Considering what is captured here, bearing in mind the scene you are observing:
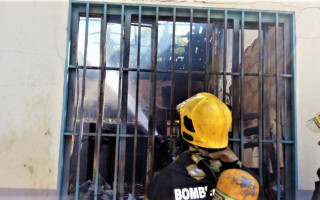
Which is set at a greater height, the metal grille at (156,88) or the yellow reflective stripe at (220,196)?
the metal grille at (156,88)

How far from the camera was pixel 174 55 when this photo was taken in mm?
2736

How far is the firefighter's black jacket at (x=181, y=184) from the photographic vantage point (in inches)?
57.2

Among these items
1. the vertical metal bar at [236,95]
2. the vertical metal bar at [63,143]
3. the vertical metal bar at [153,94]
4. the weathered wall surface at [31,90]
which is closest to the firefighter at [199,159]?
the vertical metal bar at [153,94]

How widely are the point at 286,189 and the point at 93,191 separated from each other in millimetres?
1844

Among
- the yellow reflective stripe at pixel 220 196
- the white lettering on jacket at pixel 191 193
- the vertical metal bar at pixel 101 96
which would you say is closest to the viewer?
the yellow reflective stripe at pixel 220 196

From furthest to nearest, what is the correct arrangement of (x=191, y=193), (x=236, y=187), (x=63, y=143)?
1. (x=63, y=143)
2. (x=191, y=193)
3. (x=236, y=187)

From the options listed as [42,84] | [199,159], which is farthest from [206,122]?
[42,84]

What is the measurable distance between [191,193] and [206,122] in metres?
0.38

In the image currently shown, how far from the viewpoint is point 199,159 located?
1524mm

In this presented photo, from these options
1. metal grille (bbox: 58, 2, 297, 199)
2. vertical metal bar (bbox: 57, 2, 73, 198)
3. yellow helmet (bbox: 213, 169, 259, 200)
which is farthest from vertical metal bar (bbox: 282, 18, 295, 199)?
vertical metal bar (bbox: 57, 2, 73, 198)

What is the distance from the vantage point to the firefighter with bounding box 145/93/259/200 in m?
1.46

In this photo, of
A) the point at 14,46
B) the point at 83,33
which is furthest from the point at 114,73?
the point at 14,46

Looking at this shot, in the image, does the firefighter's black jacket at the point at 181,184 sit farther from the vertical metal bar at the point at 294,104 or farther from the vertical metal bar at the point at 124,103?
the vertical metal bar at the point at 294,104

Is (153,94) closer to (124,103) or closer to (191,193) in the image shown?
(124,103)
